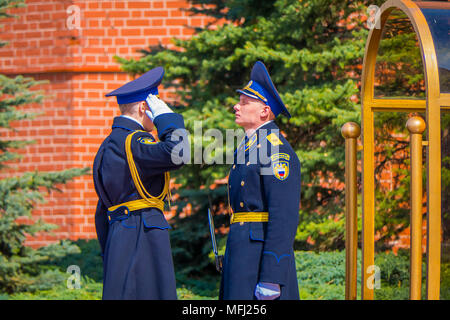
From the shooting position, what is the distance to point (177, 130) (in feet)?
10.6

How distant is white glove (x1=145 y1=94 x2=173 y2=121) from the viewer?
337 cm

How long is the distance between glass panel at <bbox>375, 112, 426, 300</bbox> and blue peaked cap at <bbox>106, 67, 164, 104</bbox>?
1.71 meters

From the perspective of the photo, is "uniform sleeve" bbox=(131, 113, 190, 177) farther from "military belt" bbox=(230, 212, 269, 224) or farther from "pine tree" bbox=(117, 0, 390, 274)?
"pine tree" bbox=(117, 0, 390, 274)

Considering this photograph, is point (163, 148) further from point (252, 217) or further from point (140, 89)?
point (252, 217)

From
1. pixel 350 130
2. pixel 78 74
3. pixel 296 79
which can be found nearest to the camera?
pixel 350 130

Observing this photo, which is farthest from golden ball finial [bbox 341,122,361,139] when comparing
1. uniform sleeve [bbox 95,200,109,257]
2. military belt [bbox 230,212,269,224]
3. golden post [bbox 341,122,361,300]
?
uniform sleeve [bbox 95,200,109,257]

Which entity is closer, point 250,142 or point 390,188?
point 250,142

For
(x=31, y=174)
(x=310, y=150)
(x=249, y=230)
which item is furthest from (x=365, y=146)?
(x=31, y=174)

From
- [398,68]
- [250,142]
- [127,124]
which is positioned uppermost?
[398,68]

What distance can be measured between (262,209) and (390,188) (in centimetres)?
149

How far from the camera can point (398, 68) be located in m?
4.23

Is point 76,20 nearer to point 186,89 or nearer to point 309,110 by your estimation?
point 186,89

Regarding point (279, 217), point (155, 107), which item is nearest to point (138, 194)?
point (155, 107)

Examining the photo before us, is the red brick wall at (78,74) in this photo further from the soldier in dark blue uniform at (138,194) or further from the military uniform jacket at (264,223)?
the military uniform jacket at (264,223)
